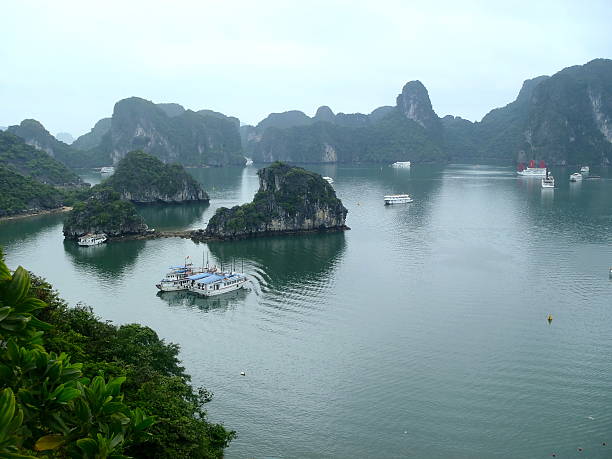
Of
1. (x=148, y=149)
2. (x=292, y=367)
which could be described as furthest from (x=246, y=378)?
(x=148, y=149)

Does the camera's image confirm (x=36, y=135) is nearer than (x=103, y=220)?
No

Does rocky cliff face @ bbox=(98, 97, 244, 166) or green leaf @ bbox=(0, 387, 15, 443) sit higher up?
rocky cliff face @ bbox=(98, 97, 244, 166)

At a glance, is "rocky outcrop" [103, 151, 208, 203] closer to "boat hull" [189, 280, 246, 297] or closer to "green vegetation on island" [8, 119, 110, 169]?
"boat hull" [189, 280, 246, 297]

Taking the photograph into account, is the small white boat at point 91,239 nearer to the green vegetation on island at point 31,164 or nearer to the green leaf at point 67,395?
the green vegetation on island at point 31,164

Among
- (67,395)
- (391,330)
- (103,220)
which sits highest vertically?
(67,395)

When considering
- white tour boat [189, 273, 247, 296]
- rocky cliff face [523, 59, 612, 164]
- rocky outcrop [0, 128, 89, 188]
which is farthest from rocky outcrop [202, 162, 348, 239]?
rocky cliff face [523, 59, 612, 164]

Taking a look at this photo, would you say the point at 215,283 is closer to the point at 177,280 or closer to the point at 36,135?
the point at 177,280

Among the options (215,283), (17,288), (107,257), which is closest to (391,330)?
(215,283)
